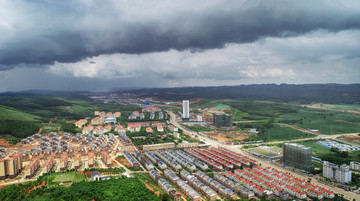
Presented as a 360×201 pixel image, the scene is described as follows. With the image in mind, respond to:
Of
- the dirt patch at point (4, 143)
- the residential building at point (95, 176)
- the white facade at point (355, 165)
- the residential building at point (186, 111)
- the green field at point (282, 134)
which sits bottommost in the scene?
the green field at point (282, 134)

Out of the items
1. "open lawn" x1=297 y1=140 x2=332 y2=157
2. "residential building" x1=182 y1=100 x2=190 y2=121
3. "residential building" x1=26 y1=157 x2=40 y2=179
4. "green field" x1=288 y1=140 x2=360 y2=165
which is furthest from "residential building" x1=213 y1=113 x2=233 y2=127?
"residential building" x1=26 y1=157 x2=40 y2=179

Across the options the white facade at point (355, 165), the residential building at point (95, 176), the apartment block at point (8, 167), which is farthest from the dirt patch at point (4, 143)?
the white facade at point (355, 165)

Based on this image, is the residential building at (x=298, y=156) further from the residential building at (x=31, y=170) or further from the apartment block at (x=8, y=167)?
the apartment block at (x=8, y=167)

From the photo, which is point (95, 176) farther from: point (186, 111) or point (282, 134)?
point (186, 111)

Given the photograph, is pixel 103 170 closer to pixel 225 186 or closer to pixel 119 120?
pixel 225 186

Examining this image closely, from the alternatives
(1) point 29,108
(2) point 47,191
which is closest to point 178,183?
(2) point 47,191

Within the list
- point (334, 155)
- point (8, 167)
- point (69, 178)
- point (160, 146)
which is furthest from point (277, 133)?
point (8, 167)
